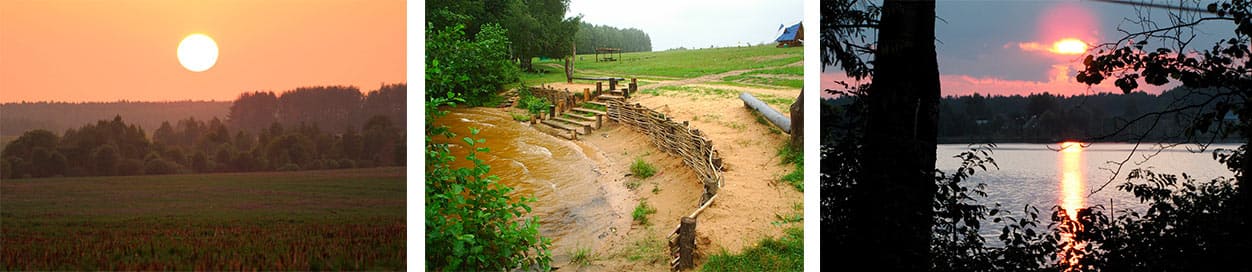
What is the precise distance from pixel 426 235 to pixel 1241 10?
11.9 feet

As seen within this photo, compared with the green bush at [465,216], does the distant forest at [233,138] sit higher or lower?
higher

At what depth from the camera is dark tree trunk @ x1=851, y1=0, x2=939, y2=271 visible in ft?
11.1

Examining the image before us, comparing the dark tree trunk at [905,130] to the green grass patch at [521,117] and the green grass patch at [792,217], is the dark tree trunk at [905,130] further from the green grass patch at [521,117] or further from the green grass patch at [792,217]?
the green grass patch at [521,117]

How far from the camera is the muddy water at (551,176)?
370 centimetres

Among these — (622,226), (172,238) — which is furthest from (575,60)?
(172,238)

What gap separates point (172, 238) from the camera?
3.13m

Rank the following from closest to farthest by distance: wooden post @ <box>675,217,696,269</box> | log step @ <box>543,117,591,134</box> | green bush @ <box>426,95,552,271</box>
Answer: green bush @ <box>426,95,552,271</box> < wooden post @ <box>675,217,696,269</box> < log step @ <box>543,117,591,134</box>

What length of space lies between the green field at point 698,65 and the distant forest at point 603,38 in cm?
5

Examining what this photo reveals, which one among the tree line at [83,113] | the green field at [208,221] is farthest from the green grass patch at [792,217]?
the tree line at [83,113]

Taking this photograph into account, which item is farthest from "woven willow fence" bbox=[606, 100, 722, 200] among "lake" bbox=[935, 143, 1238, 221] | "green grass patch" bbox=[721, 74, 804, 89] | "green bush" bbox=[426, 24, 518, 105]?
"lake" bbox=[935, 143, 1238, 221]

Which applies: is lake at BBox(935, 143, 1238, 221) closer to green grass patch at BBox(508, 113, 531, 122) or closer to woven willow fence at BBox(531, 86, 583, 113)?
woven willow fence at BBox(531, 86, 583, 113)

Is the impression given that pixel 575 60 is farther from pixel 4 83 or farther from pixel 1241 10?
pixel 1241 10

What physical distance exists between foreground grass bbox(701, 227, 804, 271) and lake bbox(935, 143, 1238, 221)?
0.82 m

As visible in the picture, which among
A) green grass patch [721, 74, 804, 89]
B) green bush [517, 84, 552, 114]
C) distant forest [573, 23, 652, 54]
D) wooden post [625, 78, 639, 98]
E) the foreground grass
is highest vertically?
distant forest [573, 23, 652, 54]
